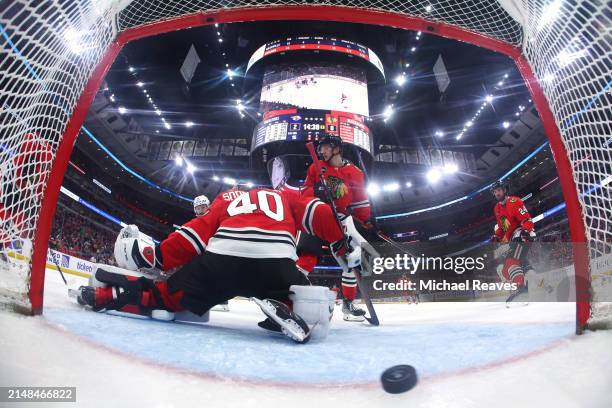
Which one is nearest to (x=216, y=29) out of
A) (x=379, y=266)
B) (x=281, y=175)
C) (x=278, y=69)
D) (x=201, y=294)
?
(x=278, y=69)

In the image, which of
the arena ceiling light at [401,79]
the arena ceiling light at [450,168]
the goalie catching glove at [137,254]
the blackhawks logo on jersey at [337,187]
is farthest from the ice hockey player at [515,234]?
the arena ceiling light at [450,168]

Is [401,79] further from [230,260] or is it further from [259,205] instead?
[230,260]

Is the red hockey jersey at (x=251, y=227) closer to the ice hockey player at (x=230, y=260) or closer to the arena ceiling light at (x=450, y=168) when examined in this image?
the ice hockey player at (x=230, y=260)

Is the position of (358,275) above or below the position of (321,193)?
below

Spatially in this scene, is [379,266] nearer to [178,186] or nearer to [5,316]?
[5,316]

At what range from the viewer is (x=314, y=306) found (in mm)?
1720

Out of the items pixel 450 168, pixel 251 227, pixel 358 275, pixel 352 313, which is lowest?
pixel 352 313

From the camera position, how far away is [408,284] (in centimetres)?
1109

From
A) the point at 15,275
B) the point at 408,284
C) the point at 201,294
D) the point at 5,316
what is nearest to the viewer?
the point at 5,316

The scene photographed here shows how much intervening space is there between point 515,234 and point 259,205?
3.53 meters

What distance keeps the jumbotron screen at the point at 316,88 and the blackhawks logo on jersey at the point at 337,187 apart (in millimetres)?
4464

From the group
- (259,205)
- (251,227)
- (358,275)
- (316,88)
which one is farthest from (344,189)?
(316,88)

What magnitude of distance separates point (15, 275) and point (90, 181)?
1597cm

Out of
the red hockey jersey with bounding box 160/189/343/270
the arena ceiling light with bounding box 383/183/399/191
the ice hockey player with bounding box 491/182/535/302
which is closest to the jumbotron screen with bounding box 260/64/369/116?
the ice hockey player with bounding box 491/182/535/302
